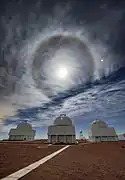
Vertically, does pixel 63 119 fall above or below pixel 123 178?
above

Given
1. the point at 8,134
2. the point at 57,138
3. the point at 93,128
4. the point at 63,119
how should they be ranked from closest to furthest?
A: the point at 57,138 < the point at 63,119 < the point at 93,128 < the point at 8,134

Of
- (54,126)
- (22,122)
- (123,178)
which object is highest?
(22,122)

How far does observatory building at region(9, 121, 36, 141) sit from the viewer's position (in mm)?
58188

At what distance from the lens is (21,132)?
5884 centimetres

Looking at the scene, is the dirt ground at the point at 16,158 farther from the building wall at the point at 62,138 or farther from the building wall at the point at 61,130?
the building wall at the point at 62,138

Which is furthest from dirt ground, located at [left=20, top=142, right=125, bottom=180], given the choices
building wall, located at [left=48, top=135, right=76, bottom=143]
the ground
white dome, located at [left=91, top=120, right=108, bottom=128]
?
white dome, located at [left=91, top=120, right=108, bottom=128]

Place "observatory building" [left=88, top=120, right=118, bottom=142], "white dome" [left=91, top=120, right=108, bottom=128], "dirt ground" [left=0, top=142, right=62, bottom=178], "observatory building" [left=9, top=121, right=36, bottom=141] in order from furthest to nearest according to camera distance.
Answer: "observatory building" [left=9, top=121, right=36, bottom=141] < "white dome" [left=91, top=120, right=108, bottom=128] < "observatory building" [left=88, top=120, right=118, bottom=142] < "dirt ground" [left=0, top=142, right=62, bottom=178]

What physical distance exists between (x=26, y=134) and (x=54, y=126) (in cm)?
1986

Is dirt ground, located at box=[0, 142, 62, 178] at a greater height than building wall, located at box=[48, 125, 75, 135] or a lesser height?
lesser

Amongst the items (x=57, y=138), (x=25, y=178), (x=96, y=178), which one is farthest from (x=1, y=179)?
(x=57, y=138)

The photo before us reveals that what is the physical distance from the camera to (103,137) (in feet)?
165

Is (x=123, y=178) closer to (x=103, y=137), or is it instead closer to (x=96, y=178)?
(x=96, y=178)

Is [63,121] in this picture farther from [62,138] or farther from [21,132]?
[21,132]

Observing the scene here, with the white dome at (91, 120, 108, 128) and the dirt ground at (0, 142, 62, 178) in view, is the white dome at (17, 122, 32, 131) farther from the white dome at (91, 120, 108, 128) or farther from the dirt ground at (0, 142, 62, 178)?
the dirt ground at (0, 142, 62, 178)
